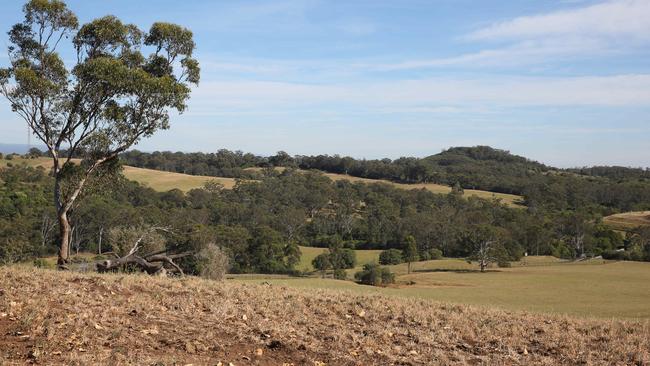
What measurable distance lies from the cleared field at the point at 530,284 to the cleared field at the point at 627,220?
123 ft

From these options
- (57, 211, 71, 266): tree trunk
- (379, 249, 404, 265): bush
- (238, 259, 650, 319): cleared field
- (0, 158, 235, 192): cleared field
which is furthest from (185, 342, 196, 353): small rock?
(0, 158, 235, 192): cleared field

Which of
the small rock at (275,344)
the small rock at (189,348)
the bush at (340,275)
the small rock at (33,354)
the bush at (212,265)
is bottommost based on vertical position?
the bush at (340,275)

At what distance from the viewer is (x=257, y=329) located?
1134cm

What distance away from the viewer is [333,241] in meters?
104

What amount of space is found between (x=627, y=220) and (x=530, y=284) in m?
77.9

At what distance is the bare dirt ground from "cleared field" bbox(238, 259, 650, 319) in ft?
86.5

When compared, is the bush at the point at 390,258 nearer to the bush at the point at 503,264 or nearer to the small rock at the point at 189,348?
the bush at the point at 503,264

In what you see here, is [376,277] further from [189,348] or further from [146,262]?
[189,348]

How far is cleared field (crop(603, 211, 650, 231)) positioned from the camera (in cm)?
12112

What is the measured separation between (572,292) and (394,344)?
52390 mm

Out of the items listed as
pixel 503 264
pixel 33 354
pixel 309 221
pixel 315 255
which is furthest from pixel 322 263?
pixel 33 354

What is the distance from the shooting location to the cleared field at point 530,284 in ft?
154

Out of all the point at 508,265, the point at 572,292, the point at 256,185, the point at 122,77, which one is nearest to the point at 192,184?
the point at 256,185

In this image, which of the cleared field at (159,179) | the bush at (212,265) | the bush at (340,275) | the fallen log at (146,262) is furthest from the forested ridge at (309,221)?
the fallen log at (146,262)
